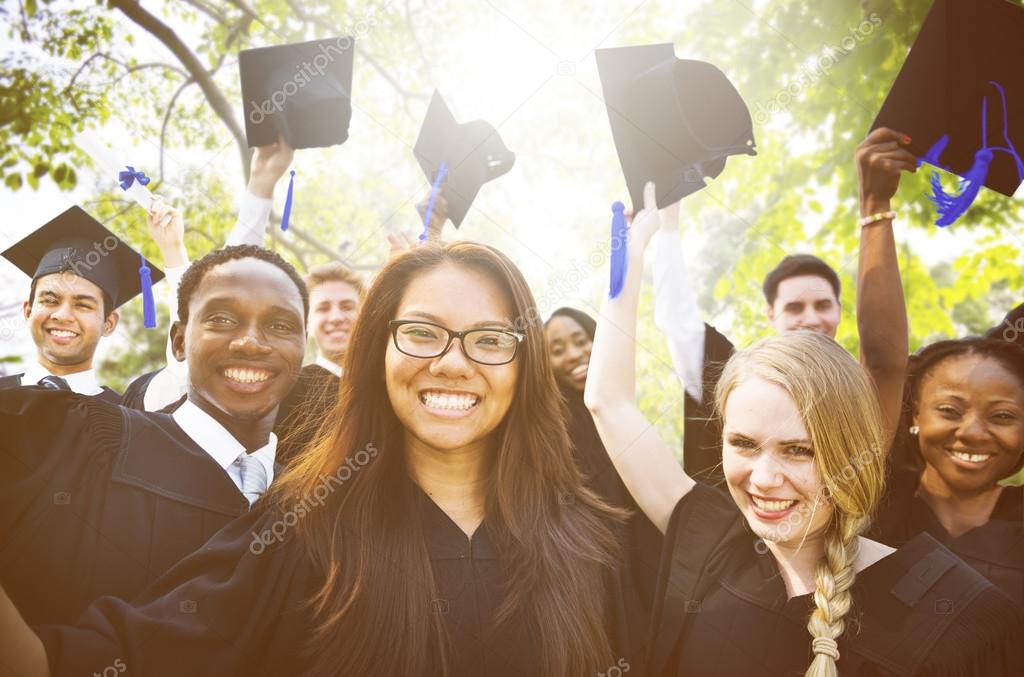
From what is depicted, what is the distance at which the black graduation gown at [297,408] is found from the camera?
2904 millimetres

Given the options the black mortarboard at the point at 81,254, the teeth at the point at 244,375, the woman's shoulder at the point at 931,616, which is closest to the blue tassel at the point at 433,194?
the teeth at the point at 244,375

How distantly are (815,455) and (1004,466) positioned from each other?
1.02 m

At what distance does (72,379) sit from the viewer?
2861mm

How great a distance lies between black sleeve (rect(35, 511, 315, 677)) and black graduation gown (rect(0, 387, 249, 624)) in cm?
28

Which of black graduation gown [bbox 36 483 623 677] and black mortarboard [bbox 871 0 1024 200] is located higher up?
black mortarboard [bbox 871 0 1024 200]

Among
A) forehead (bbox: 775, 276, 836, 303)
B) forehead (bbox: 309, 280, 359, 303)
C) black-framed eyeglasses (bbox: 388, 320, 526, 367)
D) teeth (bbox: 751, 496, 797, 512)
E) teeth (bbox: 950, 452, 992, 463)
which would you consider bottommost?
teeth (bbox: 751, 496, 797, 512)

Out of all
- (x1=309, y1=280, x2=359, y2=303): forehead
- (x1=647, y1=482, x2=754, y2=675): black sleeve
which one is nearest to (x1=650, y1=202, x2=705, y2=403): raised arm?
(x1=647, y1=482, x2=754, y2=675): black sleeve

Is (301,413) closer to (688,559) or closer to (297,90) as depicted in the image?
(297,90)

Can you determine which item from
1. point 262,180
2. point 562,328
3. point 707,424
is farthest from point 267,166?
point 707,424

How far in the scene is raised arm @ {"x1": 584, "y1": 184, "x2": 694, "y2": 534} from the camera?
101 inches

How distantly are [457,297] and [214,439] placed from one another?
3.20 feet

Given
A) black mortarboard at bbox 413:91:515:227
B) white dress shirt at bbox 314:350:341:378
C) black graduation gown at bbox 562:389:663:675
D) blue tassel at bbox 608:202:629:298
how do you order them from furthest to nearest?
1. white dress shirt at bbox 314:350:341:378
2. black mortarboard at bbox 413:91:515:227
3. blue tassel at bbox 608:202:629:298
4. black graduation gown at bbox 562:389:663:675

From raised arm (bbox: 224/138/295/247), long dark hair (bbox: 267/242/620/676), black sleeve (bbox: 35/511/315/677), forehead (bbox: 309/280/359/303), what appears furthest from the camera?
forehead (bbox: 309/280/359/303)

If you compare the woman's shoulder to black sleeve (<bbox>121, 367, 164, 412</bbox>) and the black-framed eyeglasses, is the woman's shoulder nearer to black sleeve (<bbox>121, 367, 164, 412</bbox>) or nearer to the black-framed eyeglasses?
the black-framed eyeglasses
